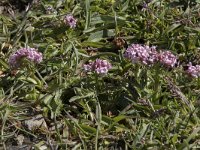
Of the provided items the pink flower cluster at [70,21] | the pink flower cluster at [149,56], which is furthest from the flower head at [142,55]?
the pink flower cluster at [70,21]

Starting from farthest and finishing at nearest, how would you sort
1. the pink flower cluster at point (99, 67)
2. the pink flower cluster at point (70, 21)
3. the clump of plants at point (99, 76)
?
1. the pink flower cluster at point (70, 21)
2. the pink flower cluster at point (99, 67)
3. the clump of plants at point (99, 76)

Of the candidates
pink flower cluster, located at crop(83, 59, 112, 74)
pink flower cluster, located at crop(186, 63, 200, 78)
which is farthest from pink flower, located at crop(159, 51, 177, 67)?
pink flower cluster, located at crop(83, 59, 112, 74)

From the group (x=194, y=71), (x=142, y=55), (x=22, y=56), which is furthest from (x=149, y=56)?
(x=22, y=56)

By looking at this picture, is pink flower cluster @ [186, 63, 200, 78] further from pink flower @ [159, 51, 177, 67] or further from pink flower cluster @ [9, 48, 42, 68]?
→ pink flower cluster @ [9, 48, 42, 68]

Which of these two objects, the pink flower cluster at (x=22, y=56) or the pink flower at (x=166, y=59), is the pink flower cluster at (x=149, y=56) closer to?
the pink flower at (x=166, y=59)

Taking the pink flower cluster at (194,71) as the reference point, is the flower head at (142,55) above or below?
above

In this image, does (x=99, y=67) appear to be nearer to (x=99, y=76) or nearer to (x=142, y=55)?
(x=99, y=76)
